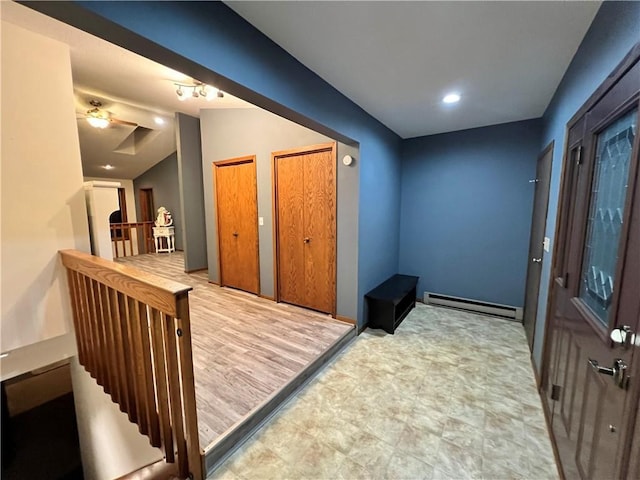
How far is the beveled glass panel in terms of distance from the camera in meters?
1.08

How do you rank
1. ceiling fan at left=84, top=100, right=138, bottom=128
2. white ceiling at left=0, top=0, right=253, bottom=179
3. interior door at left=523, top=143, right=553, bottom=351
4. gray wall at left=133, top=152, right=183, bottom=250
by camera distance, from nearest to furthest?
white ceiling at left=0, top=0, right=253, bottom=179 < interior door at left=523, top=143, right=553, bottom=351 < ceiling fan at left=84, top=100, right=138, bottom=128 < gray wall at left=133, top=152, right=183, bottom=250

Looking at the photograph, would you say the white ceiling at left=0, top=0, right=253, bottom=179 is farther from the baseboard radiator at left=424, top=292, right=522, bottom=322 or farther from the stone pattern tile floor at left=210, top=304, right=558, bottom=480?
the baseboard radiator at left=424, top=292, right=522, bottom=322

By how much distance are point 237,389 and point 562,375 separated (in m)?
2.09

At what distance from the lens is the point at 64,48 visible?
2117 millimetres

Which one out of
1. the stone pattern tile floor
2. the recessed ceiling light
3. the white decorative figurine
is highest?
the recessed ceiling light

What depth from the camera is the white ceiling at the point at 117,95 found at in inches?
82.9

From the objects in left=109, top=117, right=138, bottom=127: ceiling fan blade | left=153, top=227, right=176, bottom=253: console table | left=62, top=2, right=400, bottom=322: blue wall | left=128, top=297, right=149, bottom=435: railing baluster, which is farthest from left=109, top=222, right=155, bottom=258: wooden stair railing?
left=62, top=2, right=400, bottom=322: blue wall

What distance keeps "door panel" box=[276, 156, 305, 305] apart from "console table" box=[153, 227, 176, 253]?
5.38m

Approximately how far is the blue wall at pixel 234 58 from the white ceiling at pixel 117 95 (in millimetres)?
1680

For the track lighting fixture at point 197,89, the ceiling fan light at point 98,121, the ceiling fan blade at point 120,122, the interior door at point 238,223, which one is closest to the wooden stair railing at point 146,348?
the interior door at point 238,223

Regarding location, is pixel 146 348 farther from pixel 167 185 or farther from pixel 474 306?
pixel 167 185

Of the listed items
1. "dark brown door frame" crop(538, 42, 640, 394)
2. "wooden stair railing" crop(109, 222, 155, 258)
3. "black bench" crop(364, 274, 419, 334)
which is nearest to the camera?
"dark brown door frame" crop(538, 42, 640, 394)

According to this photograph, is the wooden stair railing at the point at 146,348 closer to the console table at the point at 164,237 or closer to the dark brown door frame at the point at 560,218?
the dark brown door frame at the point at 560,218

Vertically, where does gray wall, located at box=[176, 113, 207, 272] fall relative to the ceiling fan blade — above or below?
below
